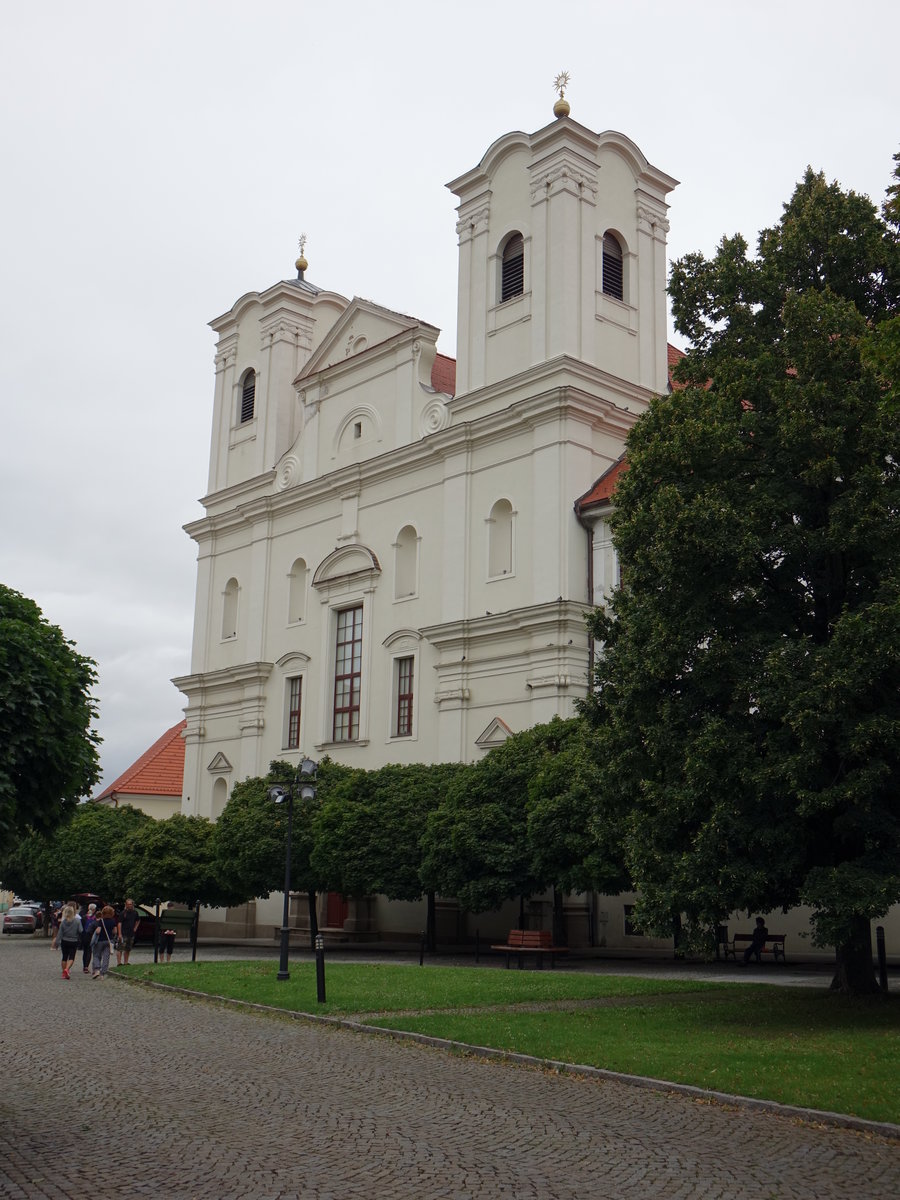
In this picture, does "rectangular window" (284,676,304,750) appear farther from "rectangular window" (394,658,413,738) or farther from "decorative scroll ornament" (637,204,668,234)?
"decorative scroll ornament" (637,204,668,234)

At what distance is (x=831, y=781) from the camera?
52.0 ft

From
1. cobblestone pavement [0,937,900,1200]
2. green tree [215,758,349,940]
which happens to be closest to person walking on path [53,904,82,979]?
green tree [215,758,349,940]

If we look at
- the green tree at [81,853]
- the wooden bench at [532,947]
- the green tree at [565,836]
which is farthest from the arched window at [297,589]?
the wooden bench at [532,947]

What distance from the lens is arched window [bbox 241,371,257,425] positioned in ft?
167

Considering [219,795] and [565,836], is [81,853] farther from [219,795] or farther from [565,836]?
[565,836]

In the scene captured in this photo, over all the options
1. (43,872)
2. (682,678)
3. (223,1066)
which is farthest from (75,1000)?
(43,872)

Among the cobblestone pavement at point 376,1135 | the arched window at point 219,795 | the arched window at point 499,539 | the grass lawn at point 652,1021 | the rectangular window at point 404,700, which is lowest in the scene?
the cobblestone pavement at point 376,1135

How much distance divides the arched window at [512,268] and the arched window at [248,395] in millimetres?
Result: 14365

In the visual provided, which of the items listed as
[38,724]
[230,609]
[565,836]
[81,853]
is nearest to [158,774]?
[230,609]

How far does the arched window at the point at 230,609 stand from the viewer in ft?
163

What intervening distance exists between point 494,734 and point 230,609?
1759 centimetres

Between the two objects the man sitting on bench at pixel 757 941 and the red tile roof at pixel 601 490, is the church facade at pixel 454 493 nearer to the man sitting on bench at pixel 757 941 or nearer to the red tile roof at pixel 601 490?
the red tile roof at pixel 601 490

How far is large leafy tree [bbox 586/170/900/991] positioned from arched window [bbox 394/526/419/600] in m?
22.2

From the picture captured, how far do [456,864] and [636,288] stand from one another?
768 inches
